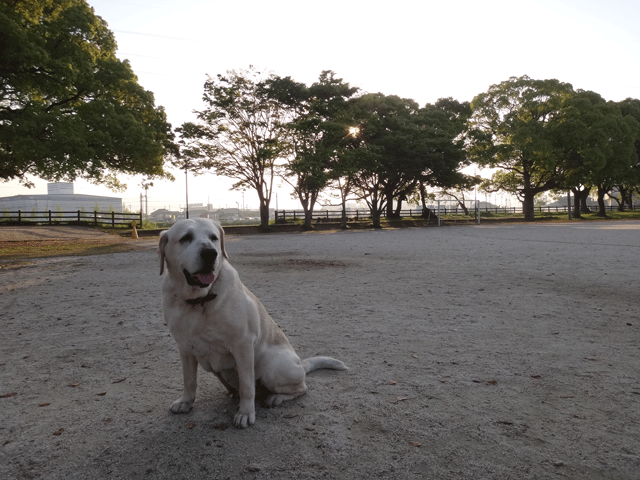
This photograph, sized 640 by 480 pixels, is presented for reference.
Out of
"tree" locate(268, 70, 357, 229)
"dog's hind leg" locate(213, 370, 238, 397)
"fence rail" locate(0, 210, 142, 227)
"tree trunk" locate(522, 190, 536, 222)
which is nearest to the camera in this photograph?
"dog's hind leg" locate(213, 370, 238, 397)

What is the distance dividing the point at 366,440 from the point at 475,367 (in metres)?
1.54

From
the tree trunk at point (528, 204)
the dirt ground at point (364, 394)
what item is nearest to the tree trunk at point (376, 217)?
the tree trunk at point (528, 204)

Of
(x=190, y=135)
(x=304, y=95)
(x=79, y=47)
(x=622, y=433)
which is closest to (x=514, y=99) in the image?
(x=304, y=95)

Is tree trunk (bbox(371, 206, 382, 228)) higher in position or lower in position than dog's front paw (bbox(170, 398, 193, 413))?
higher

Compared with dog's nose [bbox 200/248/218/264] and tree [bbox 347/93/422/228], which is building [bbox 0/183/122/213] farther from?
dog's nose [bbox 200/248/218/264]

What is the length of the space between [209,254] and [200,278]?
148 millimetres

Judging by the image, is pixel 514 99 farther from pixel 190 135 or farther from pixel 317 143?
pixel 190 135

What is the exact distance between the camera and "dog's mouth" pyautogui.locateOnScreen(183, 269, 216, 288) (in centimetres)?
244

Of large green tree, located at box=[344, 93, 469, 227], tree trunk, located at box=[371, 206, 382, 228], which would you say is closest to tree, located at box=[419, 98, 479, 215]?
large green tree, located at box=[344, 93, 469, 227]

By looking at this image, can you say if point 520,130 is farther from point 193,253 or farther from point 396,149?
point 193,253

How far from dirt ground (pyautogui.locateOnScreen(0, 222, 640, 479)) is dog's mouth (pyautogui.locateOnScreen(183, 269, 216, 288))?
0.93 m

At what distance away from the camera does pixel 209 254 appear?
7.95 ft

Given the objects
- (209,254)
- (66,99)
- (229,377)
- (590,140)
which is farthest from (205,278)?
(590,140)

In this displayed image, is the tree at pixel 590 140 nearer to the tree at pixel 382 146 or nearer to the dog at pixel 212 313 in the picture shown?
the tree at pixel 382 146
